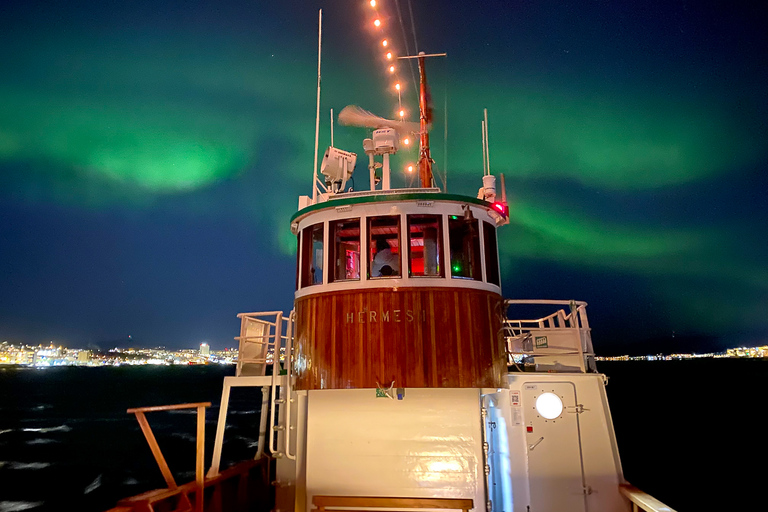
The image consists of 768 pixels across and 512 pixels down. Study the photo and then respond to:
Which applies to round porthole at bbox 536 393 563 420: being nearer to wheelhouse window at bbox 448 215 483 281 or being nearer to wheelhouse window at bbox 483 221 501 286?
wheelhouse window at bbox 483 221 501 286

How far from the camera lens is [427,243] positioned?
8484mm

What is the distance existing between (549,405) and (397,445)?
10.1ft

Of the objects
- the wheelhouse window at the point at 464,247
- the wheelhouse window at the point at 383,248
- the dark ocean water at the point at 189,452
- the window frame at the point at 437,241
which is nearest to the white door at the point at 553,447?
the wheelhouse window at the point at 464,247

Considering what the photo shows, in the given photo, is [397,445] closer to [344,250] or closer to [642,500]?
[344,250]

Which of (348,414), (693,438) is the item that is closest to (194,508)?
(348,414)

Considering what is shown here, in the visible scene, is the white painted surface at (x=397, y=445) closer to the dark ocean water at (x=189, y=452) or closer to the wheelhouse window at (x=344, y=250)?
the wheelhouse window at (x=344, y=250)

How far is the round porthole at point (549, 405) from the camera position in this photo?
8758mm

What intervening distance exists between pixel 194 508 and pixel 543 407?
6880 mm

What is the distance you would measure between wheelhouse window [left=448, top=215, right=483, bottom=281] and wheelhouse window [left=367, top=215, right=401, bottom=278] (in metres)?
1.00

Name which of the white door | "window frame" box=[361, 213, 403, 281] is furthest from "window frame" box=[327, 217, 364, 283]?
the white door

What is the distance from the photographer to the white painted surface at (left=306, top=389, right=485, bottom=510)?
7.72 metres

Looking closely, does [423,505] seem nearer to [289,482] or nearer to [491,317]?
[491,317]

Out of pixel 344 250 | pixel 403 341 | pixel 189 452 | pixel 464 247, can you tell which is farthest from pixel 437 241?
pixel 189 452

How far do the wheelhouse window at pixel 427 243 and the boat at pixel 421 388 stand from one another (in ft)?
0.08
